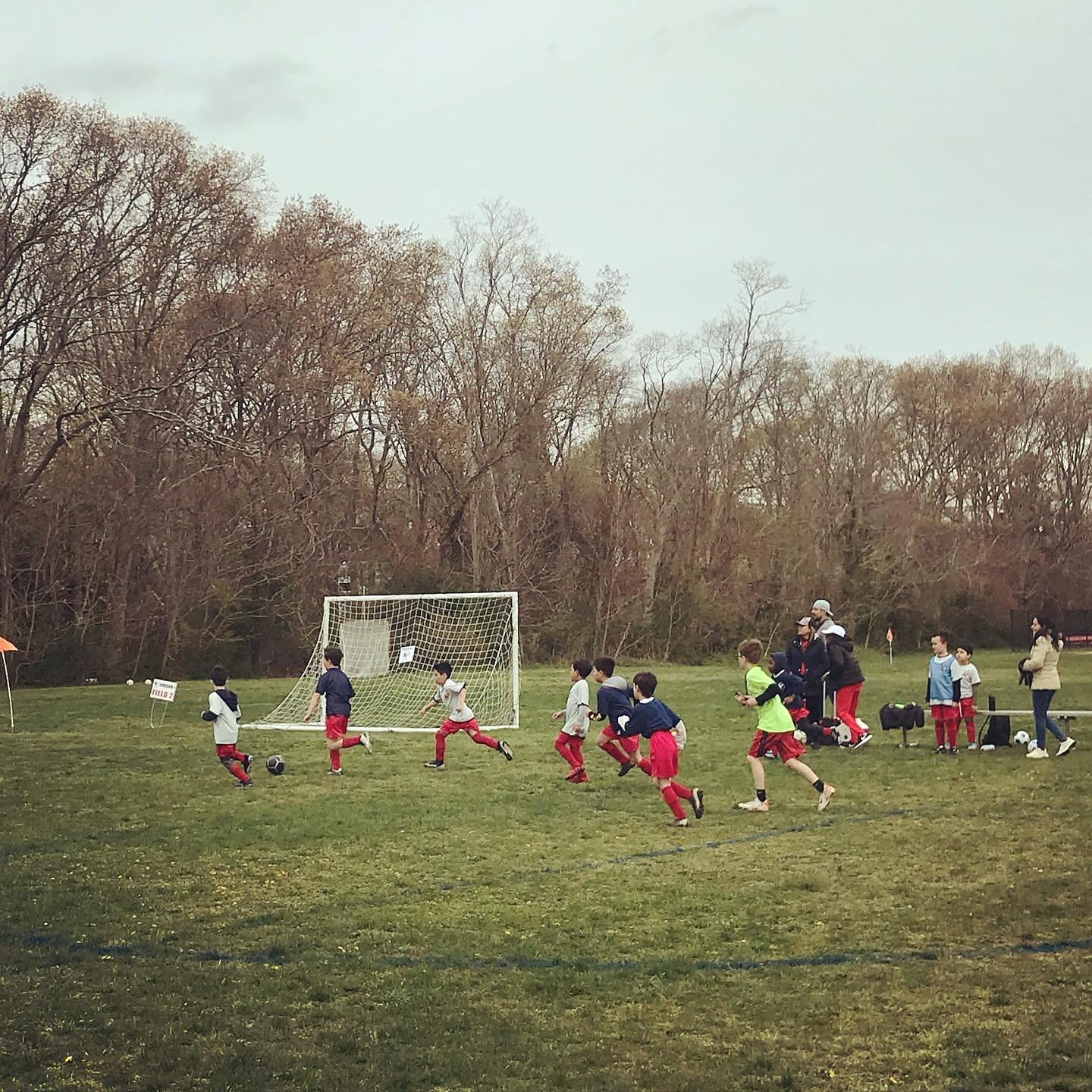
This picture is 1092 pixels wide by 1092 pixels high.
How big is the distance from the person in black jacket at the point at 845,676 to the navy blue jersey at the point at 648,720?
5.70 m

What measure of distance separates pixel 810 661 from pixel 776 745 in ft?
15.9

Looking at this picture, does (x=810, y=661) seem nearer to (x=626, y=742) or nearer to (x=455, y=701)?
(x=626, y=742)

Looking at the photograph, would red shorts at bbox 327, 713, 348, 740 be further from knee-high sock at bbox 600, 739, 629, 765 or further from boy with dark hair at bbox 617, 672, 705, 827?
boy with dark hair at bbox 617, 672, 705, 827

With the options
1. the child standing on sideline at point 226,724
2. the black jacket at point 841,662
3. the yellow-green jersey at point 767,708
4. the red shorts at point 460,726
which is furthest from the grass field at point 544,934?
the black jacket at point 841,662

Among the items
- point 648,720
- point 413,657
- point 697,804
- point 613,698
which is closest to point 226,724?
point 613,698

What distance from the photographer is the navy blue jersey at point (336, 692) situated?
1452cm

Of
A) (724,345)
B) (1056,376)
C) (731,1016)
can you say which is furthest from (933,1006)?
(1056,376)

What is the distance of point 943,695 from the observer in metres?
16.2

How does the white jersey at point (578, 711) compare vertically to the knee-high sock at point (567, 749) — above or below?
above

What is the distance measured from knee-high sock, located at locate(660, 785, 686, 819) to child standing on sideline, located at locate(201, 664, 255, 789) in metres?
4.99

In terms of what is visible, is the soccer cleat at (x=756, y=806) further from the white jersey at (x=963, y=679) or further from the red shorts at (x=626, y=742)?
the white jersey at (x=963, y=679)

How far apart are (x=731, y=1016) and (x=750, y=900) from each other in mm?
2361

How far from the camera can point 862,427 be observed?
1991 inches

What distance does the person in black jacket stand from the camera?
1658cm
